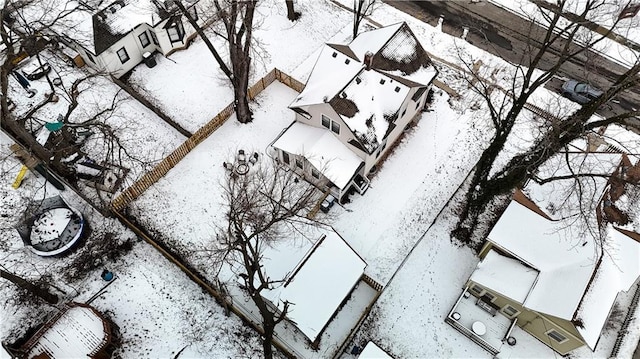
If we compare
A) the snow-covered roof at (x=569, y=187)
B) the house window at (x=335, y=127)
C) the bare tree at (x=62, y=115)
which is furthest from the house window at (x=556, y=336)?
the bare tree at (x=62, y=115)

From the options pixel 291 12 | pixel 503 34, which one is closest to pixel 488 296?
pixel 503 34

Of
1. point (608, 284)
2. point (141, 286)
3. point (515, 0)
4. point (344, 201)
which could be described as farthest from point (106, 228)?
point (515, 0)

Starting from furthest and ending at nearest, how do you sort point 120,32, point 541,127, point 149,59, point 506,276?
point 149,59
point 120,32
point 541,127
point 506,276

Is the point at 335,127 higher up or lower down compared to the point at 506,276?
higher up

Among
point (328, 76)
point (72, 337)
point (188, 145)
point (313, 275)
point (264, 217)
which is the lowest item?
point (72, 337)

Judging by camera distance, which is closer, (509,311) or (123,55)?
(509,311)

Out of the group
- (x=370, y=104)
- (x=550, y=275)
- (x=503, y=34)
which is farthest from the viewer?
(x=503, y=34)

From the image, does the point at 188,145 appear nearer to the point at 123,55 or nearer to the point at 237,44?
the point at 237,44

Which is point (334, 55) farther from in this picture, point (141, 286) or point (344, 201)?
point (141, 286)
